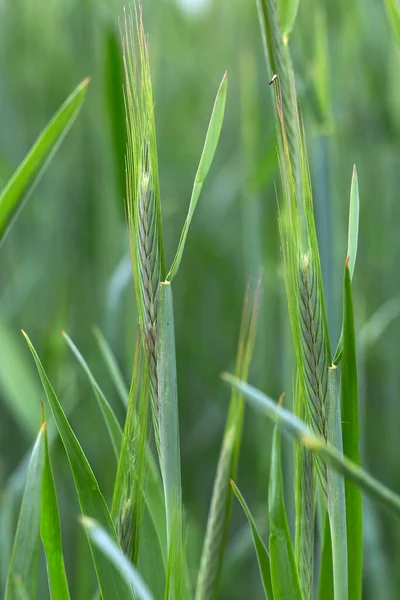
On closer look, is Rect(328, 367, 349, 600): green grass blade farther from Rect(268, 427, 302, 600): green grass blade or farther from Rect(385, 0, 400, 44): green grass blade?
Rect(385, 0, 400, 44): green grass blade

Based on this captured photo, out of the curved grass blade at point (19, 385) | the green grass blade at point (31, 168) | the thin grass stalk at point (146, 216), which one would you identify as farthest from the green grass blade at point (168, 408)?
the curved grass blade at point (19, 385)

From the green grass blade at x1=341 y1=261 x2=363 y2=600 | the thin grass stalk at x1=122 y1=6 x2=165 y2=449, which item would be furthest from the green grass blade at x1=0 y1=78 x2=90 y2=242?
the green grass blade at x1=341 y1=261 x2=363 y2=600

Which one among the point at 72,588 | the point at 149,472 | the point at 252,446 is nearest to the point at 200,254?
the point at 252,446

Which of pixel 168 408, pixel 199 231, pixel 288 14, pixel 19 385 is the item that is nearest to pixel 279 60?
pixel 288 14

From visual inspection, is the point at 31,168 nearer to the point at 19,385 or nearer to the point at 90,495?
the point at 90,495

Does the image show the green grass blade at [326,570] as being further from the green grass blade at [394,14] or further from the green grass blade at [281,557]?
the green grass blade at [394,14]
